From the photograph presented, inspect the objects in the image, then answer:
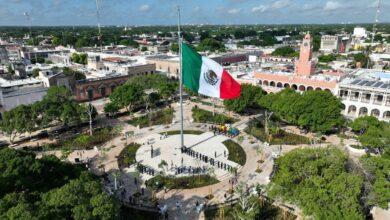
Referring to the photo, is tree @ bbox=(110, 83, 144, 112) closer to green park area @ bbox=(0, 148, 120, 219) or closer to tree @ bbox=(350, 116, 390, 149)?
green park area @ bbox=(0, 148, 120, 219)

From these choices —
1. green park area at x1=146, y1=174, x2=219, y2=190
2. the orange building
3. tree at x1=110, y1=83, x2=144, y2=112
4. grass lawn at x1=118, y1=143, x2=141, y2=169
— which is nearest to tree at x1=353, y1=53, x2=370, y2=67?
the orange building

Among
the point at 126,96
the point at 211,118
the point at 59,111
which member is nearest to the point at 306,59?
the point at 211,118

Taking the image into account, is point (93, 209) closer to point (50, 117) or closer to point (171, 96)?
point (50, 117)

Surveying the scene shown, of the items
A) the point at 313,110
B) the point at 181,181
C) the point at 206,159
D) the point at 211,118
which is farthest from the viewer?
the point at 211,118

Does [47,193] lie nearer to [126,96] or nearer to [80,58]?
[126,96]

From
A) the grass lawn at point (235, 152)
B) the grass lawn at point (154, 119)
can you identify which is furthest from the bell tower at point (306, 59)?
the grass lawn at point (154, 119)

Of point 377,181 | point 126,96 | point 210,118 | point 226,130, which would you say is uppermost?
point 126,96

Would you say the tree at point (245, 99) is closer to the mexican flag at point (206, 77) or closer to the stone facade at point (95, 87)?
the mexican flag at point (206, 77)
